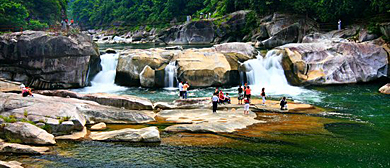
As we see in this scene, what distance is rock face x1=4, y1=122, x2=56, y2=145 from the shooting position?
1653 centimetres

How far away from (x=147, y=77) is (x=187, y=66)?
4103mm

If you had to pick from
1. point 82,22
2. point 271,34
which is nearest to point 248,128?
point 271,34

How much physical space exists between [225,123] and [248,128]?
4.13 feet

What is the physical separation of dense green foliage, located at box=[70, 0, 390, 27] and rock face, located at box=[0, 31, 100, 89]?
32.7 metres

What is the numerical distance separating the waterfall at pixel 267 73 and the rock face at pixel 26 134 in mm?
21936

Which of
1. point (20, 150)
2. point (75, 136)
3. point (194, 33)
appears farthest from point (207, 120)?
point (194, 33)

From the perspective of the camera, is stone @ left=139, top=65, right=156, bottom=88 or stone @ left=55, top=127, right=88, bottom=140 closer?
stone @ left=55, top=127, right=88, bottom=140

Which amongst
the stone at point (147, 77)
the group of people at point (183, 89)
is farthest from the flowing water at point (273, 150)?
the stone at point (147, 77)

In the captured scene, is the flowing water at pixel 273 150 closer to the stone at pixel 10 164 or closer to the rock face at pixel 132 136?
the rock face at pixel 132 136

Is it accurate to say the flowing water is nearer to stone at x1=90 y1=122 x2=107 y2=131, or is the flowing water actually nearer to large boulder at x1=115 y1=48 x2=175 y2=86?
stone at x1=90 y1=122 x2=107 y2=131

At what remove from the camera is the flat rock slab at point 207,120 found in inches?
737

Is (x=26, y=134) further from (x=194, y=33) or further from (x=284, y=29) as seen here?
(x=194, y=33)

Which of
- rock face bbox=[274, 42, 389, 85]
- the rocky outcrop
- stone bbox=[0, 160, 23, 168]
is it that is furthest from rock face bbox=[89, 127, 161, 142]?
the rocky outcrop

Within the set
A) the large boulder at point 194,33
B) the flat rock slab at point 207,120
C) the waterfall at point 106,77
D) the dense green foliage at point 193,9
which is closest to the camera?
the flat rock slab at point 207,120
